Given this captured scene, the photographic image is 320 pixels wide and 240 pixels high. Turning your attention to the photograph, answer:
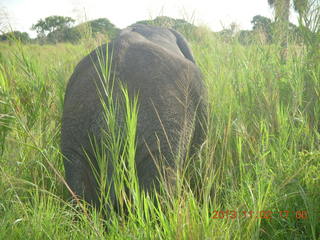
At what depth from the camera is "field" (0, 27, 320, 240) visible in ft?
3.71

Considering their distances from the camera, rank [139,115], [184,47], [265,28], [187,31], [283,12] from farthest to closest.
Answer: [187,31] → [265,28] → [184,47] → [283,12] → [139,115]

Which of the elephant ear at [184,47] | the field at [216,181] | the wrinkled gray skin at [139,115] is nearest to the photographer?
the field at [216,181]

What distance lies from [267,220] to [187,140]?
1.54 ft

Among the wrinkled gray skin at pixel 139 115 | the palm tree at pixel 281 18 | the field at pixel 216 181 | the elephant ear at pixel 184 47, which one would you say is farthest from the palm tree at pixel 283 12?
the wrinkled gray skin at pixel 139 115

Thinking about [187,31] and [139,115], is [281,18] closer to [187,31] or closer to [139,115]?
[139,115]

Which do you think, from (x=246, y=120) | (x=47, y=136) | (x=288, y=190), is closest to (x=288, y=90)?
(x=246, y=120)

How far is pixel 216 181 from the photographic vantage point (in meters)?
1.46

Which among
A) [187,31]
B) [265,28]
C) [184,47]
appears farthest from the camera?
[187,31]

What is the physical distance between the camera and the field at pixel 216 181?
44.5 inches

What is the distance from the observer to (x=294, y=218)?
139 centimetres

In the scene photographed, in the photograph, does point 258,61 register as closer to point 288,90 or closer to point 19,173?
point 288,90
